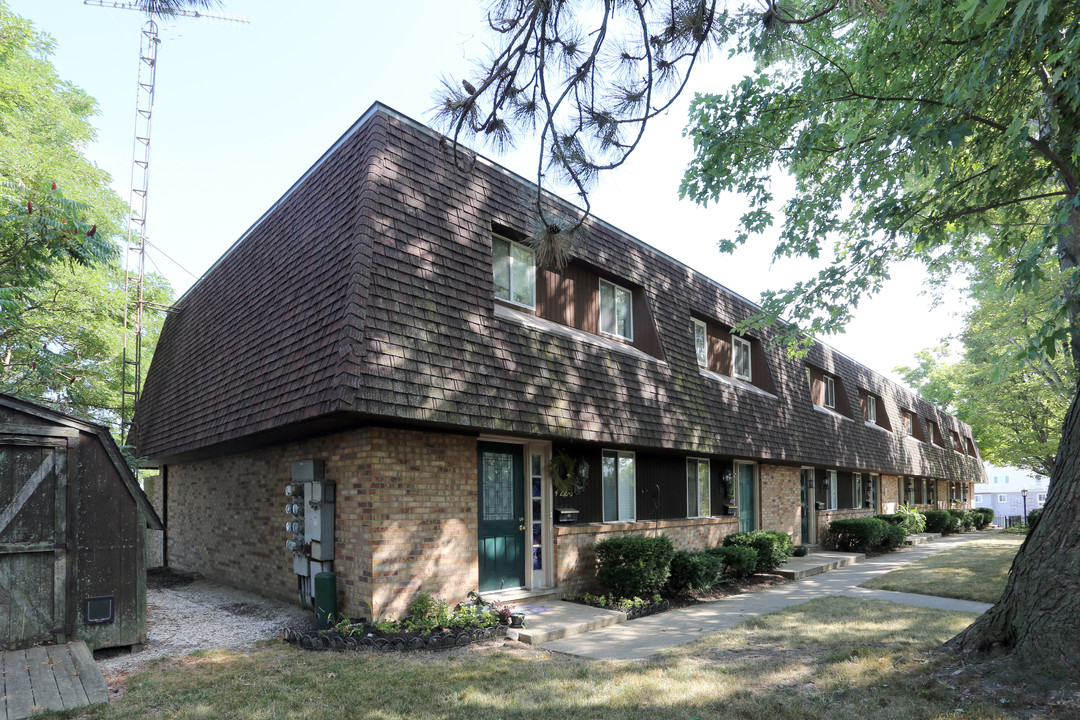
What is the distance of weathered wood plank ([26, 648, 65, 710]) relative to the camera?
534cm

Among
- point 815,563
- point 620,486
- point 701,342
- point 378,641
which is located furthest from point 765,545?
point 378,641

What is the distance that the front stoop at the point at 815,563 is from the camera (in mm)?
14112

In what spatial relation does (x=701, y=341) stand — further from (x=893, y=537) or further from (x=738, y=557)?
(x=893, y=537)

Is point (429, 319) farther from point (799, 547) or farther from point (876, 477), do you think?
point (876, 477)

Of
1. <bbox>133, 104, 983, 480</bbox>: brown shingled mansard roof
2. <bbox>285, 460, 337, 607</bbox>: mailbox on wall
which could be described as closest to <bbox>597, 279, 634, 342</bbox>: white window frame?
<bbox>133, 104, 983, 480</bbox>: brown shingled mansard roof

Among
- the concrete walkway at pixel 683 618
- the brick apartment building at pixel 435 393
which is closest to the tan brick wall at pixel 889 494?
the brick apartment building at pixel 435 393

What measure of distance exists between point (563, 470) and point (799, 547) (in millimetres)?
9820

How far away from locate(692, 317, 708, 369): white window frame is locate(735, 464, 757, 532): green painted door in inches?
104

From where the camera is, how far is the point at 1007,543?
21.8 metres

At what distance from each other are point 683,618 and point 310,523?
533 cm

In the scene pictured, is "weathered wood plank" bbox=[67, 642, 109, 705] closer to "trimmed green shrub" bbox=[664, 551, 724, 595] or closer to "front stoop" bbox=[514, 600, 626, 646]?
"front stoop" bbox=[514, 600, 626, 646]

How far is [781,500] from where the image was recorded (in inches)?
692

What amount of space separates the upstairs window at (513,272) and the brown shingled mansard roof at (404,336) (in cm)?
46

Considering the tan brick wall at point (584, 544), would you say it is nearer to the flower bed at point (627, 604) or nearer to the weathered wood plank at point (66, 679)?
the flower bed at point (627, 604)
